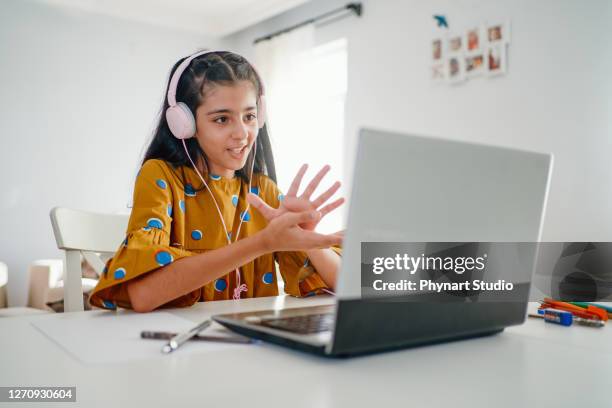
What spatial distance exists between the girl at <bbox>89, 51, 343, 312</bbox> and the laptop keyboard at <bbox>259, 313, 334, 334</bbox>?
0.70 ft

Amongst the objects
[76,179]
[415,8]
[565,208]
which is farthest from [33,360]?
[76,179]

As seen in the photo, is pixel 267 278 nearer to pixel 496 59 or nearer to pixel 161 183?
pixel 161 183

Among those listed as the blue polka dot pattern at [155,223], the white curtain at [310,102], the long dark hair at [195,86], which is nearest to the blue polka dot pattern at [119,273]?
the blue polka dot pattern at [155,223]

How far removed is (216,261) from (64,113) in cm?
389

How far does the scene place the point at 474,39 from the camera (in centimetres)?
306

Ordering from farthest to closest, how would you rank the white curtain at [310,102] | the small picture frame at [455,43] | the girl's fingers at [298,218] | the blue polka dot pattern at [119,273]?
the white curtain at [310,102] < the small picture frame at [455,43] < the blue polka dot pattern at [119,273] < the girl's fingers at [298,218]

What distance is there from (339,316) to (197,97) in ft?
2.65

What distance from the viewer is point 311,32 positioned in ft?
13.6

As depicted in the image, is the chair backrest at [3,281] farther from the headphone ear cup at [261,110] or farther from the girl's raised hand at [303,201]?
the girl's raised hand at [303,201]

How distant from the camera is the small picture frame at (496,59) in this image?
9.53 ft

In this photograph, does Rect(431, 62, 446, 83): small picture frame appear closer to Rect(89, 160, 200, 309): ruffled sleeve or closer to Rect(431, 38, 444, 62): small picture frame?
Rect(431, 38, 444, 62): small picture frame

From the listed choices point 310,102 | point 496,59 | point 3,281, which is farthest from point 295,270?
point 3,281

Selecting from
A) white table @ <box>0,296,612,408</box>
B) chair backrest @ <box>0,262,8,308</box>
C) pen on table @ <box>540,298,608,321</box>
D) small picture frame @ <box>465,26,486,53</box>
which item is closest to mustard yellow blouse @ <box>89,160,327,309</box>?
white table @ <box>0,296,612,408</box>

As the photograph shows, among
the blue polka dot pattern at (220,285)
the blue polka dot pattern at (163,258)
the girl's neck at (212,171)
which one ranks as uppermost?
the girl's neck at (212,171)
